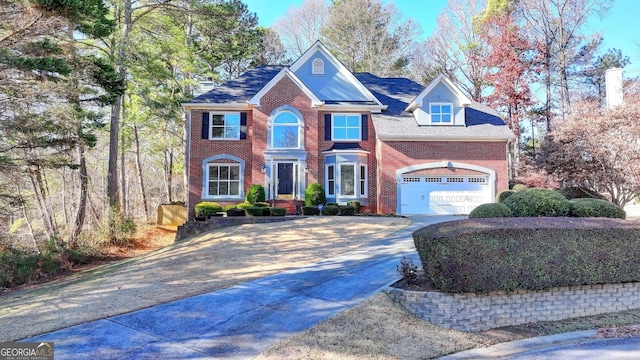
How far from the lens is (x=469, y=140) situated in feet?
58.8

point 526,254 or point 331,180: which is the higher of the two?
point 331,180

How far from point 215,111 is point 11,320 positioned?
14.1 metres

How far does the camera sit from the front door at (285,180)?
722 inches

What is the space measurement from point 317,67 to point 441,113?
23.2ft

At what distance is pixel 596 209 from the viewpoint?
10086 millimetres

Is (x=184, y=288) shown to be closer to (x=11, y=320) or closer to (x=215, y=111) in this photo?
(x=11, y=320)

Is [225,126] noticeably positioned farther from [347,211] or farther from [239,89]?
[347,211]

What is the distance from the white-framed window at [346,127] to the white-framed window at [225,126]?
16.3 feet

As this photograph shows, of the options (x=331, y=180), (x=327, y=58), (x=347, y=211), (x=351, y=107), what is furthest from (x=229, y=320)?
(x=327, y=58)

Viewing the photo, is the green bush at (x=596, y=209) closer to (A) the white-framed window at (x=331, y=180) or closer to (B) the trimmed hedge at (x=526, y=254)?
(B) the trimmed hedge at (x=526, y=254)

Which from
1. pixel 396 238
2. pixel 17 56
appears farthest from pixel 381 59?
pixel 17 56

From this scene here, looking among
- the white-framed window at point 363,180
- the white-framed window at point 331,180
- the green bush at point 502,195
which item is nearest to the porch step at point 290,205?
the white-framed window at point 331,180

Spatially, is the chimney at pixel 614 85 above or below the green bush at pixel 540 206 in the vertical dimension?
above

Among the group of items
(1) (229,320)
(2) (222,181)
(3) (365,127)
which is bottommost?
(1) (229,320)
